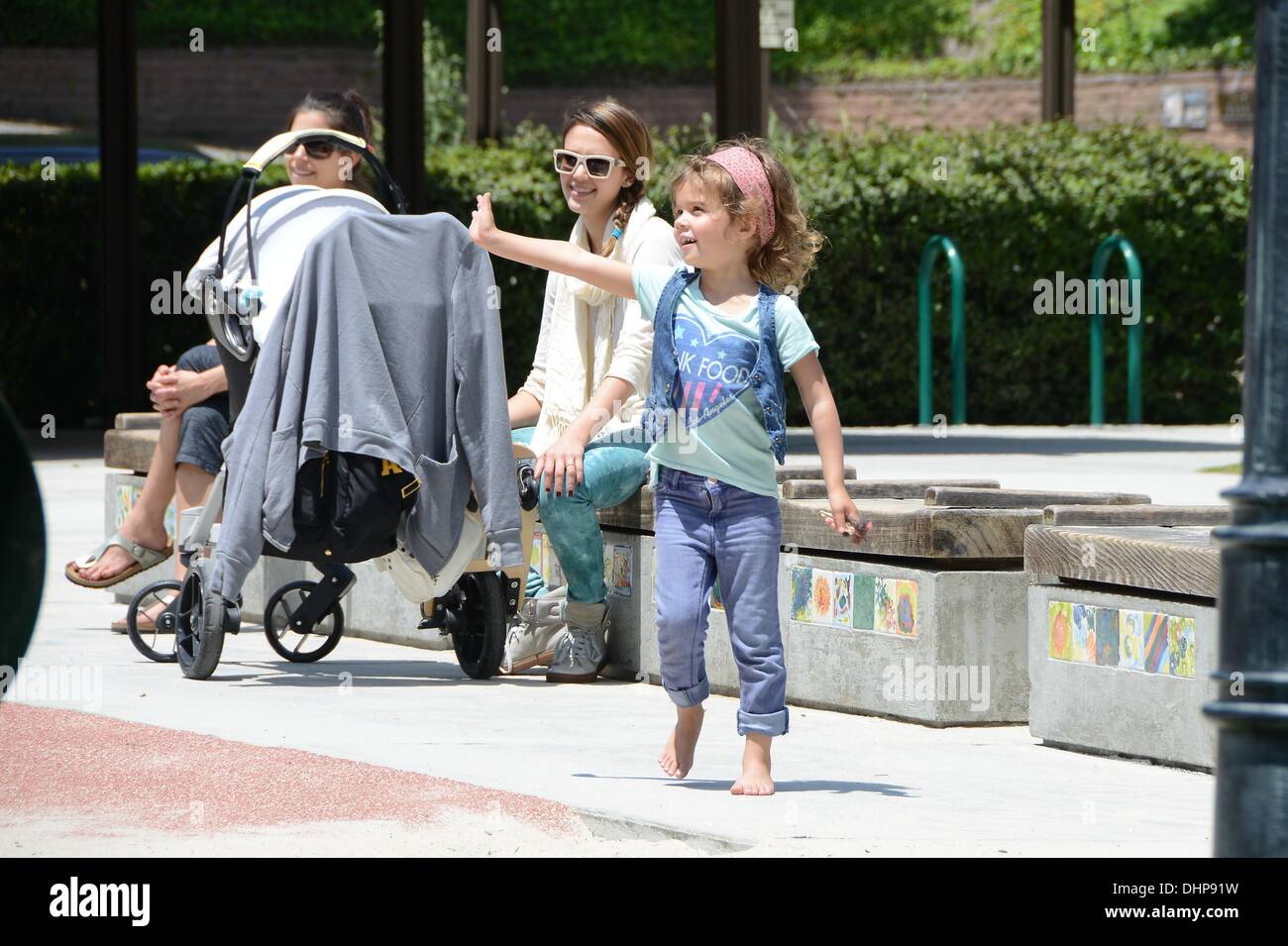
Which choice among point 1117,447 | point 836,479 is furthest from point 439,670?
point 1117,447

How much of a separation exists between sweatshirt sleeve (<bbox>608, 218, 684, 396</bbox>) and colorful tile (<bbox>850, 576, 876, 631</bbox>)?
0.81 meters

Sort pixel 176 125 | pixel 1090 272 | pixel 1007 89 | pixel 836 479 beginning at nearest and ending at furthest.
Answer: pixel 836 479 < pixel 1090 272 < pixel 1007 89 < pixel 176 125

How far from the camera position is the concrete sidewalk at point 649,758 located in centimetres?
466

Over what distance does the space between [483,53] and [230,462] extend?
1316 cm

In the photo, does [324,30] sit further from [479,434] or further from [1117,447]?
[479,434]

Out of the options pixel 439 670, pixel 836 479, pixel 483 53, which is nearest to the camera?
pixel 836 479

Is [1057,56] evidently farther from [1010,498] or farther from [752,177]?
[752,177]

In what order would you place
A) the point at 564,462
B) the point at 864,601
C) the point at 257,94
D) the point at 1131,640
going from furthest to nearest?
1. the point at 257,94
2. the point at 864,601
3. the point at 1131,640
4. the point at 564,462

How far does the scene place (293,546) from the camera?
657 centimetres

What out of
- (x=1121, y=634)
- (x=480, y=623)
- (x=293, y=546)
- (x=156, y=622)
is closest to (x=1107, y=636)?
(x=1121, y=634)

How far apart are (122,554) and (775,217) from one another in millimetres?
3232

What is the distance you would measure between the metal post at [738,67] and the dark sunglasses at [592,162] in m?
8.84

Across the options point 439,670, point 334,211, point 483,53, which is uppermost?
point 483,53
